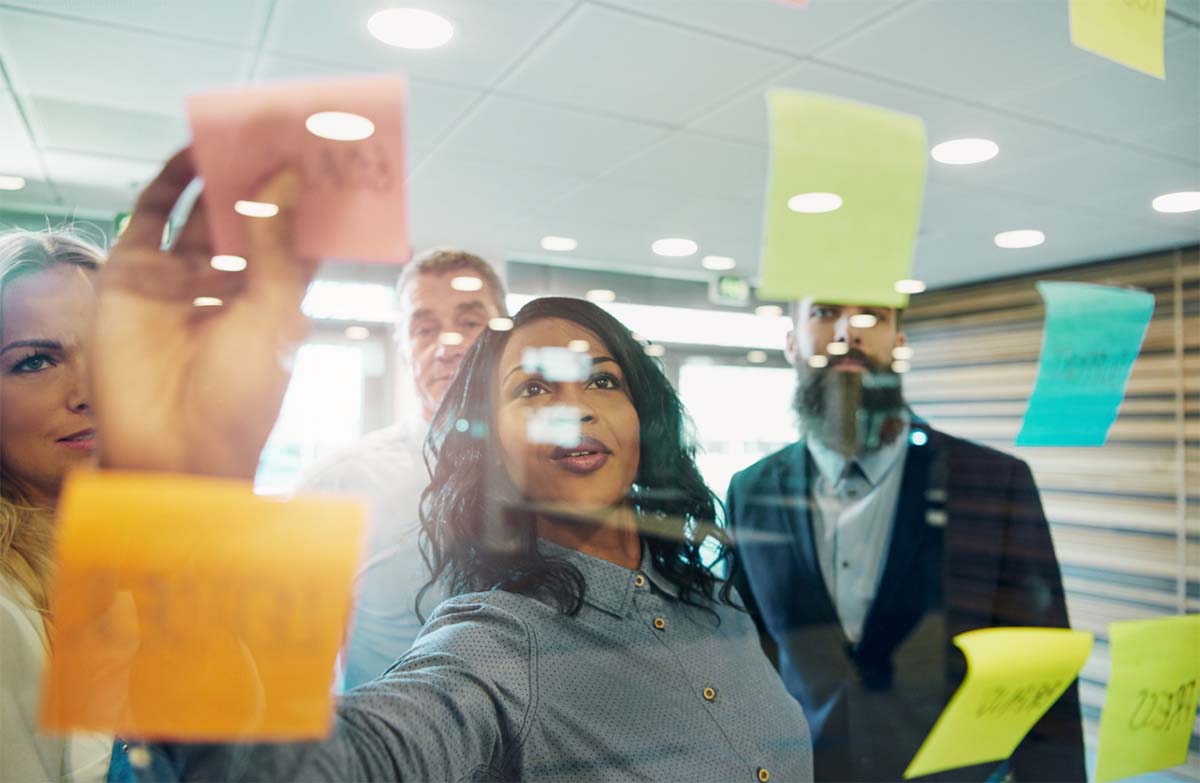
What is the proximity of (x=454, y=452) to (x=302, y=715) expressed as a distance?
0.17 metres

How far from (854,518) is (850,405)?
10cm

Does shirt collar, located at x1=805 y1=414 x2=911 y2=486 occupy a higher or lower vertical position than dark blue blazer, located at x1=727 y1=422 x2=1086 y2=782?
higher

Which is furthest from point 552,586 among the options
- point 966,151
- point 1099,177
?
point 1099,177

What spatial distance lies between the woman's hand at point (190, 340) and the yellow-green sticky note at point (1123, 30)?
64 cm

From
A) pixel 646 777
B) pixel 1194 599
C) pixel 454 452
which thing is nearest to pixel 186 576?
pixel 454 452

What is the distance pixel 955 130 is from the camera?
687 mm

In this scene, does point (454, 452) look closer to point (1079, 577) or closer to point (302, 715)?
point (302, 715)

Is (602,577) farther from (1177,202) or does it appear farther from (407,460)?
(1177,202)

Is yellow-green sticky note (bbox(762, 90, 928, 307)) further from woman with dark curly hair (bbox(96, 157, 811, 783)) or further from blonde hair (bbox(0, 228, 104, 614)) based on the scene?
blonde hair (bbox(0, 228, 104, 614))

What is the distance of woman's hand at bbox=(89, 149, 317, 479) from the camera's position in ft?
1.07

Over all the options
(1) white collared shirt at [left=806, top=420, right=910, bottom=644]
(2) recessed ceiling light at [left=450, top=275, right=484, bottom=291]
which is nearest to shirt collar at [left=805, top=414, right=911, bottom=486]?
(1) white collared shirt at [left=806, top=420, right=910, bottom=644]

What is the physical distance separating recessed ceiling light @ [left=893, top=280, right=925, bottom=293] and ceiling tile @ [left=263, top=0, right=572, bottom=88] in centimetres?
33

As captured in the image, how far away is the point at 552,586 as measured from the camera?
19.1 inches

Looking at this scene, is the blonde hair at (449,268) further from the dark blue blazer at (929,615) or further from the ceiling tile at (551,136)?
the dark blue blazer at (929,615)
